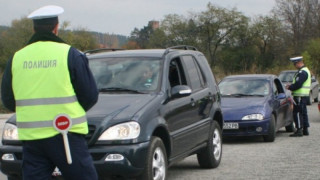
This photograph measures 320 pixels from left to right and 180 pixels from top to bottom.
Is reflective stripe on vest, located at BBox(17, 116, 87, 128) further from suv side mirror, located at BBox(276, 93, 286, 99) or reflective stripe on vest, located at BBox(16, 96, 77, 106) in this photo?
suv side mirror, located at BBox(276, 93, 286, 99)

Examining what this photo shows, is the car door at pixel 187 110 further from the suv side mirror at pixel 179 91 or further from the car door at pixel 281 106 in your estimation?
the car door at pixel 281 106

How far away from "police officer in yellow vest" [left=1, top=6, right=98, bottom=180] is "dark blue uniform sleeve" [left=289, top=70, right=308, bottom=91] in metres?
9.53

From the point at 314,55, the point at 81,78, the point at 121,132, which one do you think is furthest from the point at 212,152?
the point at 314,55

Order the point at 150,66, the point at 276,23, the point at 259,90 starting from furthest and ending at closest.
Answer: the point at 276,23, the point at 259,90, the point at 150,66

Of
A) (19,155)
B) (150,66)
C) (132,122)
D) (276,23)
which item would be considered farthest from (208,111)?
(276,23)

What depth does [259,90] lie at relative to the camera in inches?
516

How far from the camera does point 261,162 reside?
931 cm

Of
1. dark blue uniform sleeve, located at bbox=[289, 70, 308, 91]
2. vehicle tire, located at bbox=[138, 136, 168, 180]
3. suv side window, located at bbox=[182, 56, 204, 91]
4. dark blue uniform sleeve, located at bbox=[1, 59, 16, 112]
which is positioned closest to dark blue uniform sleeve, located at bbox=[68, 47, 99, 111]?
dark blue uniform sleeve, located at bbox=[1, 59, 16, 112]

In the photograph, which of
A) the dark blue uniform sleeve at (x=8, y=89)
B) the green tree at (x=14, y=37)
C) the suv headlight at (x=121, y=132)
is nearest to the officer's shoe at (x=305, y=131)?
the suv headlight at (x=121, y=132)

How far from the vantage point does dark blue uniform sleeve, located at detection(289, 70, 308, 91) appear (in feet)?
42.7

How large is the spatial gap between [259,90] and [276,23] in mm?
54444

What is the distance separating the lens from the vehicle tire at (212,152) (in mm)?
8594

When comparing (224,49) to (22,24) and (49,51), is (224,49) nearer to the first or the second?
(22,24)

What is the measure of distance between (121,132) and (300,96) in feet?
25.8
